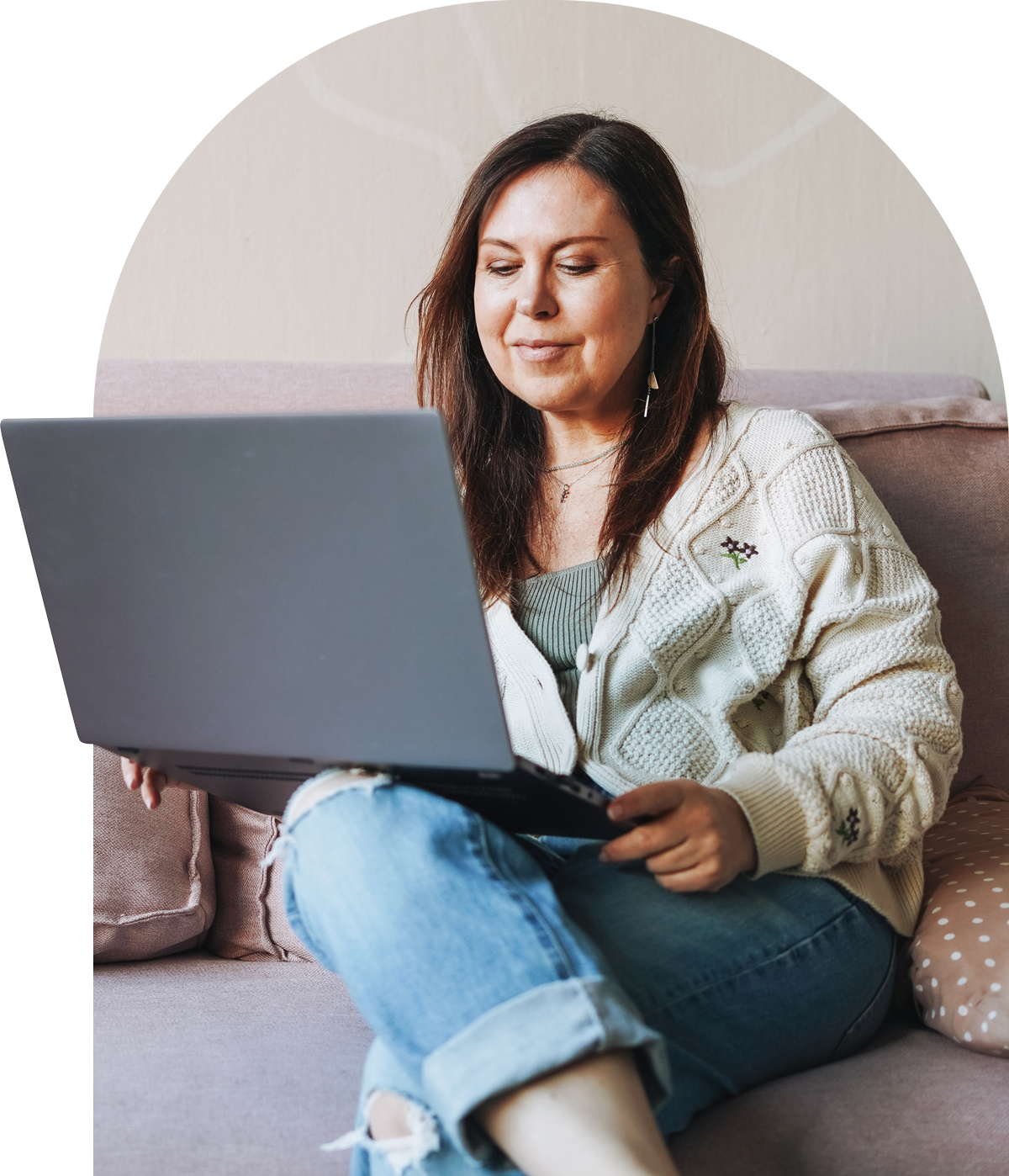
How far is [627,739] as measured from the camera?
1033 mm

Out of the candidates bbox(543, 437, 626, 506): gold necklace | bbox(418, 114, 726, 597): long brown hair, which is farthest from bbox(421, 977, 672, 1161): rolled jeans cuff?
bbox(543, 437, 626, 506): gold necklace

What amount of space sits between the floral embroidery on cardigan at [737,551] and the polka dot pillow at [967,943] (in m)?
0.32

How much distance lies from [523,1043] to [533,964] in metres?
0.04

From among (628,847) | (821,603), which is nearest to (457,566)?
(628,847)

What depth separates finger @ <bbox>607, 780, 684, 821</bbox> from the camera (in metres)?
0.72

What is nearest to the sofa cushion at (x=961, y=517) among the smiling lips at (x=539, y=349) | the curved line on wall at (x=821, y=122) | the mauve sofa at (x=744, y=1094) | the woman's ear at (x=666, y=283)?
the mauve sofa at (x=744, y=1094)

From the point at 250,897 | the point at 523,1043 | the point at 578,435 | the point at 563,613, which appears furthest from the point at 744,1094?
the point at 578,435

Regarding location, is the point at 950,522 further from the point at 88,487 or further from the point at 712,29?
the point at 88,487

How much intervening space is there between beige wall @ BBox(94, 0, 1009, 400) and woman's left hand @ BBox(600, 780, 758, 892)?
96 cm

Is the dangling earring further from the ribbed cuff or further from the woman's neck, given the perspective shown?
the ribbed cuff

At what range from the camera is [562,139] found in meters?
1.15

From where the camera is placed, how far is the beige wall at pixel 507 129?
58.5 inches

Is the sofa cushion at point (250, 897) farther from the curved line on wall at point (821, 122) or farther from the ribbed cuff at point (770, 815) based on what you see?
the curved line on wall at point (821, 122)

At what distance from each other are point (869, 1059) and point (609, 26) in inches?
52.2
